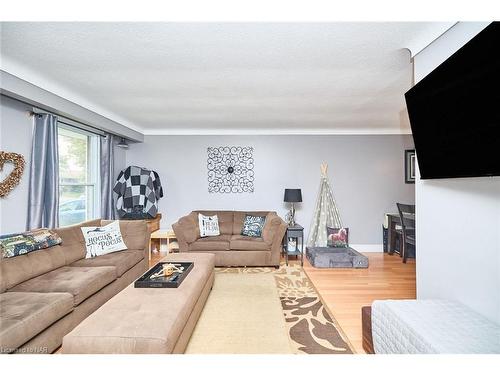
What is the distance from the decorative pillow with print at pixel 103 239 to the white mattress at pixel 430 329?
2.86 m

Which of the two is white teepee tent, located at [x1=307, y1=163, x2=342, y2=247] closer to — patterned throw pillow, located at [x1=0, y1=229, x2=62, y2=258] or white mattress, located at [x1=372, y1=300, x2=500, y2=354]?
white mattress, located at [x1=372, y1=300, x2=500, y2=354]

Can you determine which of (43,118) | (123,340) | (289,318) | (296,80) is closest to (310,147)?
(296,80)

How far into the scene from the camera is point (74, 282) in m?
2.19

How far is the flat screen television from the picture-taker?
113cm

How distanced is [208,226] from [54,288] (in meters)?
2.42

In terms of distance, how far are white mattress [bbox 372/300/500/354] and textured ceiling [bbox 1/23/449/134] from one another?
1797 mm

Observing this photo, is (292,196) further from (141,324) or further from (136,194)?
(141,324)

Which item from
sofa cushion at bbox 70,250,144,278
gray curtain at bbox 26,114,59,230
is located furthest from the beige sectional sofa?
gray curtain at bbox 26,114,59,230

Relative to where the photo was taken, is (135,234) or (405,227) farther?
(405,227)

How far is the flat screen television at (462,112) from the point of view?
1.13 m

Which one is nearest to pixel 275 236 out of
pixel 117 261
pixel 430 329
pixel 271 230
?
pixel 271 230
